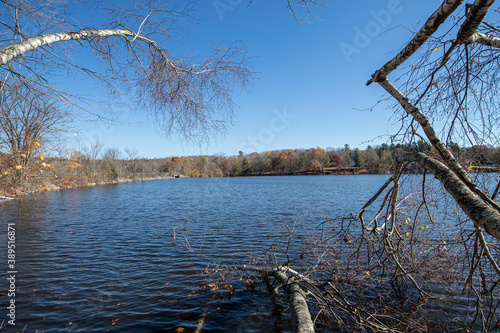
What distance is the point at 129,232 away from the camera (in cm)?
1334

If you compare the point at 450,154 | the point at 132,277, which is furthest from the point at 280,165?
the point at 450,154

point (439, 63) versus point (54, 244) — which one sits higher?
point (439, 63)

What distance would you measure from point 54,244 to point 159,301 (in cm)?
763

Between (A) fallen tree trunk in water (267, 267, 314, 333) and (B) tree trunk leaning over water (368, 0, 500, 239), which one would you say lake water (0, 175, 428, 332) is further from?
(B) tree trunk leaning over water (368, 0, 500, 239)

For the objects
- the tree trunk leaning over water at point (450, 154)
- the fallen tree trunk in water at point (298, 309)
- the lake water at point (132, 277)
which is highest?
the tree trunk leaning over water at point (450, 154)

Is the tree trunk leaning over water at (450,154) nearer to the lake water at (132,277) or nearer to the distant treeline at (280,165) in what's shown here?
the lake water at (132,277)

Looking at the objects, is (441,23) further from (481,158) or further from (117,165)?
(117,165)

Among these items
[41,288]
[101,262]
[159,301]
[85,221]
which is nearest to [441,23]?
[159,301]

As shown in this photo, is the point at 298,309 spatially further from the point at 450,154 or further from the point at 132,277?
the point at 132,277

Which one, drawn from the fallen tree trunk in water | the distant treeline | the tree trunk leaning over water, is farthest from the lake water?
the distant treeline

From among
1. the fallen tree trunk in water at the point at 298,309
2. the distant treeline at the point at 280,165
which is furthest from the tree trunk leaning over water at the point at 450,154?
the distant treeline at the point at 280,165

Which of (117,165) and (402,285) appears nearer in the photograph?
(402,285)

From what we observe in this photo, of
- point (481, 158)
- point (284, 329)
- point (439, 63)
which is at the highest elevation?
point (439, 63)

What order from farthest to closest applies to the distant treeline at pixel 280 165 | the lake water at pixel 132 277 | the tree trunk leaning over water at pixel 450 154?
→ 1. the distant treeline at pixel 280 165
2. the lake water at pixel 132 277
3. the tree trunk leaning over water at pixel 450 154
